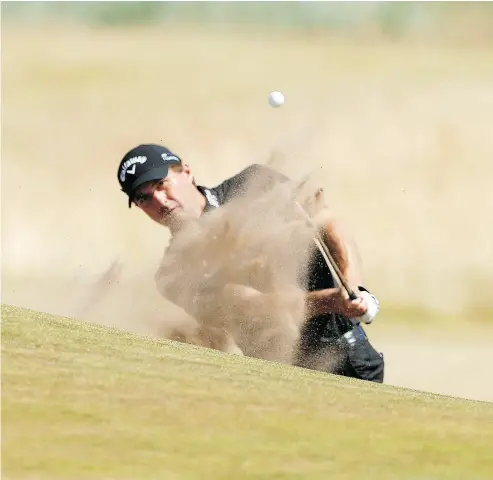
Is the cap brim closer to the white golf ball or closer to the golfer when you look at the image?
the golfer

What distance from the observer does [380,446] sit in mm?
3816

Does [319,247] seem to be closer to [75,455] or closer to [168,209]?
[168,209]

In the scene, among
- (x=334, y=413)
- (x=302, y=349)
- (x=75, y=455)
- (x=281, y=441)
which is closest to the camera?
(x=75, y=455)

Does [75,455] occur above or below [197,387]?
below

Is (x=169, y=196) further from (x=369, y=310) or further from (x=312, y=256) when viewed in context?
(x=369, y=310)

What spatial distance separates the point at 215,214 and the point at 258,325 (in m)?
0.85

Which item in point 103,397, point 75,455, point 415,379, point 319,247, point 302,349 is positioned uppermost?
point 415,379

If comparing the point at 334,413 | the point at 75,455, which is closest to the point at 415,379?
the point at 334,413

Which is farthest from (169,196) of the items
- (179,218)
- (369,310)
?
(369,310)

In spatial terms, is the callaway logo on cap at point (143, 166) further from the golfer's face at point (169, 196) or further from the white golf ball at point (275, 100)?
the white golf ball at point (275, 100)

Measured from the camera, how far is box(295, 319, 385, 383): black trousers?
7.29 metres

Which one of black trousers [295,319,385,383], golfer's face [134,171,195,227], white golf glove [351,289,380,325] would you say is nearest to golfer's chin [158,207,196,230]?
golfer's face [134,171,195,227]

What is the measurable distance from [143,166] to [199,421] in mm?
3727

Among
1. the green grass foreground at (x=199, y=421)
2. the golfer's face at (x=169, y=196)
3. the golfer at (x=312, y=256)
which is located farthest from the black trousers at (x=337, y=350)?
the green grass foreground at (x=199, y=421)
